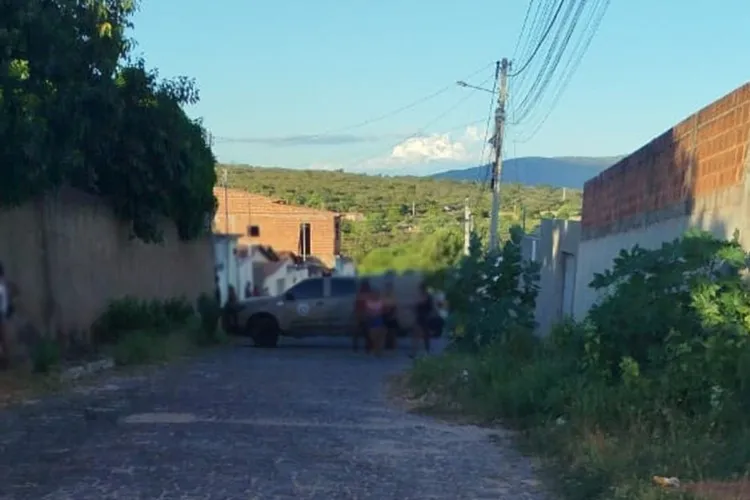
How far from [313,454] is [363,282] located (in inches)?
385

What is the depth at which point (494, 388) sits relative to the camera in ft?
35.8

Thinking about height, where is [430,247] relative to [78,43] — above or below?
below

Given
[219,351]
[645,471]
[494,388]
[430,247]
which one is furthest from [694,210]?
[219,351]

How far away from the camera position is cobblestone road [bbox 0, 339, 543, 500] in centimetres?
684

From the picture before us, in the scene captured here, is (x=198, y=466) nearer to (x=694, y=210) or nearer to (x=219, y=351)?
(x=694, y=210)

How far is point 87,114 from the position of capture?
46.2 ft

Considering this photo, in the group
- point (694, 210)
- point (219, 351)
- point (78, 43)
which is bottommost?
point (219, 351)

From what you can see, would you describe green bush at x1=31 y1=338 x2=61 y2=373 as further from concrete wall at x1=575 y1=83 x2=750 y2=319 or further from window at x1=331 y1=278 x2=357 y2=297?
window at x1=331 y1=278 x2=357 y2=297

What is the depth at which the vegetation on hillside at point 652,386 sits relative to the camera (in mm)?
7023

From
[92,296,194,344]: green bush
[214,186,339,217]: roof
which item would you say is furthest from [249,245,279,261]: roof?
[92,296,194,344]: green bush

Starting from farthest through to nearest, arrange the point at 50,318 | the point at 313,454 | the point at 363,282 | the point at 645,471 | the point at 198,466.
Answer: the point at 363,282
the point at 50,318
the point at 313,454
the point at 198,466
the point at 645,471

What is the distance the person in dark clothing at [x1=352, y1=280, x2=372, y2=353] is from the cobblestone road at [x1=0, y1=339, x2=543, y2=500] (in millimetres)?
5345

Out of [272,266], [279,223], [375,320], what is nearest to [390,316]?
[375,320]

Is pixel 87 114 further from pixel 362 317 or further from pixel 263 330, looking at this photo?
pixel 263 330
